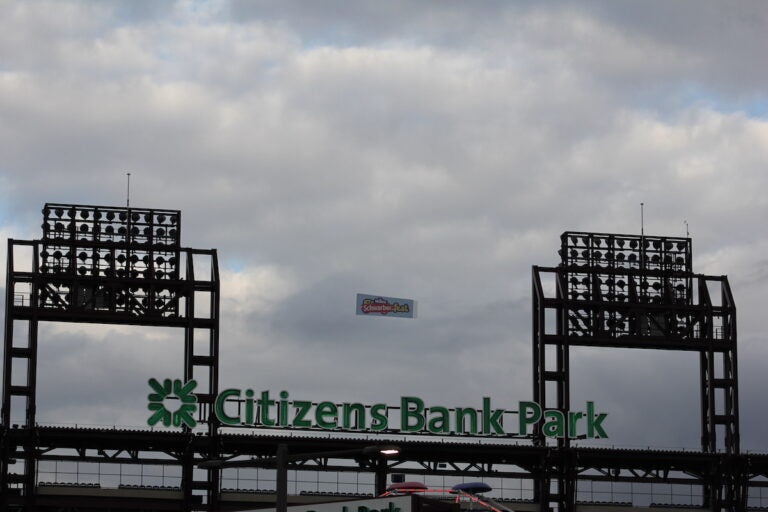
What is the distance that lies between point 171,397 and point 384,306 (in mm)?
18264

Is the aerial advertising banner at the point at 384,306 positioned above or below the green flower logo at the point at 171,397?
above

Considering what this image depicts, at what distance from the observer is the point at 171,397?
4099 inches

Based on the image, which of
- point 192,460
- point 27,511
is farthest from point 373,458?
point 27,511

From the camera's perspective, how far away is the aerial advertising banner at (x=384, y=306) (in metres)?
114

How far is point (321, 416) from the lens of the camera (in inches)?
4176

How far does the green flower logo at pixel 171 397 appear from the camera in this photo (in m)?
104

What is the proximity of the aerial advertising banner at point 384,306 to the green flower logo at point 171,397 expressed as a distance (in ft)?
50.7

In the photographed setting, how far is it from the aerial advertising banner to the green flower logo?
15.5 m

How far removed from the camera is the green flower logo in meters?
104

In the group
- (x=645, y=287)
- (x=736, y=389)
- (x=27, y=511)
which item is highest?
(x=645, y=287)

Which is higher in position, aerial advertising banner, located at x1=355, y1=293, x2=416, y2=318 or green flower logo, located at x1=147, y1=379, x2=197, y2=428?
aerial advertising banner, located at x1=355, y1=293, x2=416, y2=318

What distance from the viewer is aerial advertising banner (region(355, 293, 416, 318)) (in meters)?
114

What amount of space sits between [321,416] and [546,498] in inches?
647

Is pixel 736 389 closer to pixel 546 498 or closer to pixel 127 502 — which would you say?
pixel 546 498
